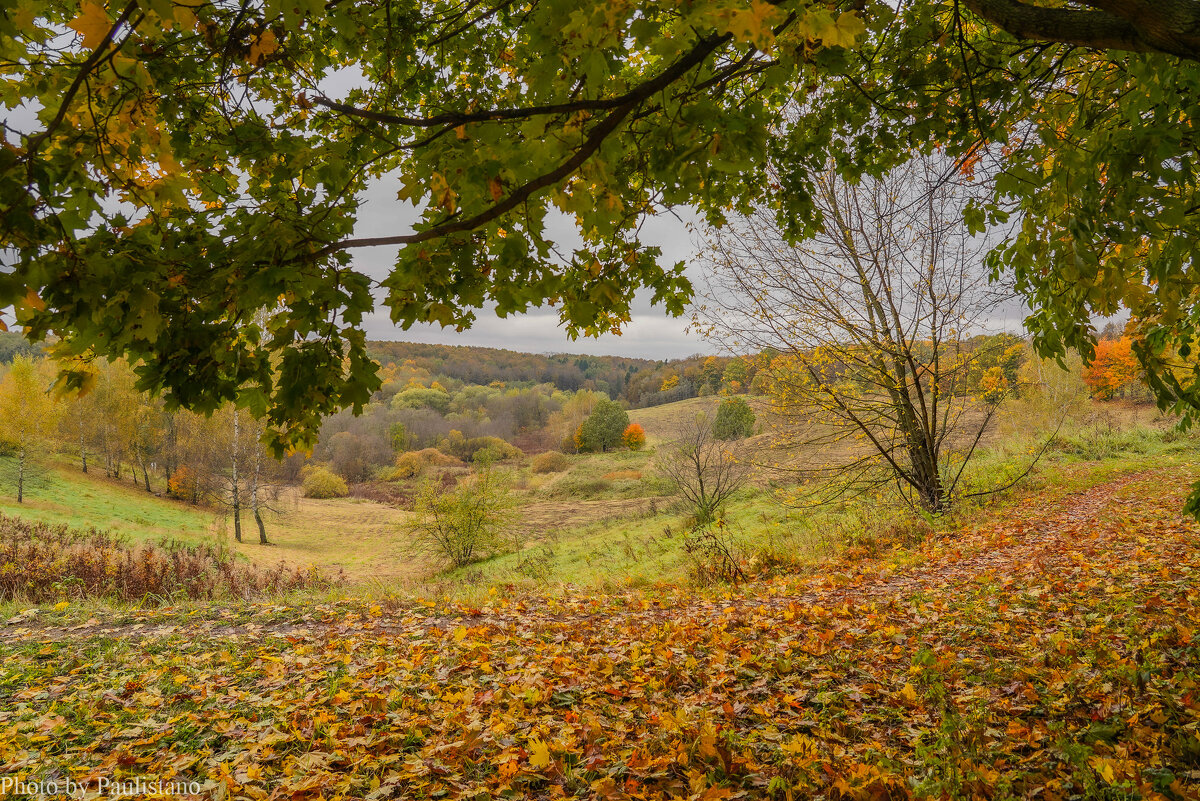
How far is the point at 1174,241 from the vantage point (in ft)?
8.09

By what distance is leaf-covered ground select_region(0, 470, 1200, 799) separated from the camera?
239 cm

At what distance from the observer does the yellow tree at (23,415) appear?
22453 millimetres

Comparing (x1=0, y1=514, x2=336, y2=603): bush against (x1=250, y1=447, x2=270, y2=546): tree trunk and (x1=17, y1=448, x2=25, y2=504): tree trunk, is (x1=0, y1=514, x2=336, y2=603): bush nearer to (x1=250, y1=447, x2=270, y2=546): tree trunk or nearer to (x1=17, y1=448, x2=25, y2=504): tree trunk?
(x1=250, y1=447, x2=270, y2=546): tree trunk

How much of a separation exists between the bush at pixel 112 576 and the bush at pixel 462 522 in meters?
5.16

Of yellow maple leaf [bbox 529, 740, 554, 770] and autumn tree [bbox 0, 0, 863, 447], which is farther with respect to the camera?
yellow maple leaf [bbox 529, 740, 554, 770]

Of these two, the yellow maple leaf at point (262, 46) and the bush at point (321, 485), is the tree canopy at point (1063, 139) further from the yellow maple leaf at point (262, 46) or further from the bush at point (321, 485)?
the bush at point (321, 485)

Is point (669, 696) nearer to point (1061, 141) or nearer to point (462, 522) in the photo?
point (1061, 141)

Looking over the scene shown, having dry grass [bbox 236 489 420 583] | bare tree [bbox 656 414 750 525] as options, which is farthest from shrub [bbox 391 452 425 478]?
bare tree [bbox 656 414 750 525]

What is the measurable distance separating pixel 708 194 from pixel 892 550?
6.72m

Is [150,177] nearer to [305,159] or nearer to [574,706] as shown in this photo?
[305,159]

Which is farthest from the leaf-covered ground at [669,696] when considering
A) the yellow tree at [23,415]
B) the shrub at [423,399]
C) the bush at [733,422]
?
the shrub at [423,399]

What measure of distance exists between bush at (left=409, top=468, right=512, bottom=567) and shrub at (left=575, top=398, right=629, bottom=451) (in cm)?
3081

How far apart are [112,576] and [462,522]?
28.5 ft

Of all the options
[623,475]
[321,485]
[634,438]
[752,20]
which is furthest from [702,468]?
[634,438]
